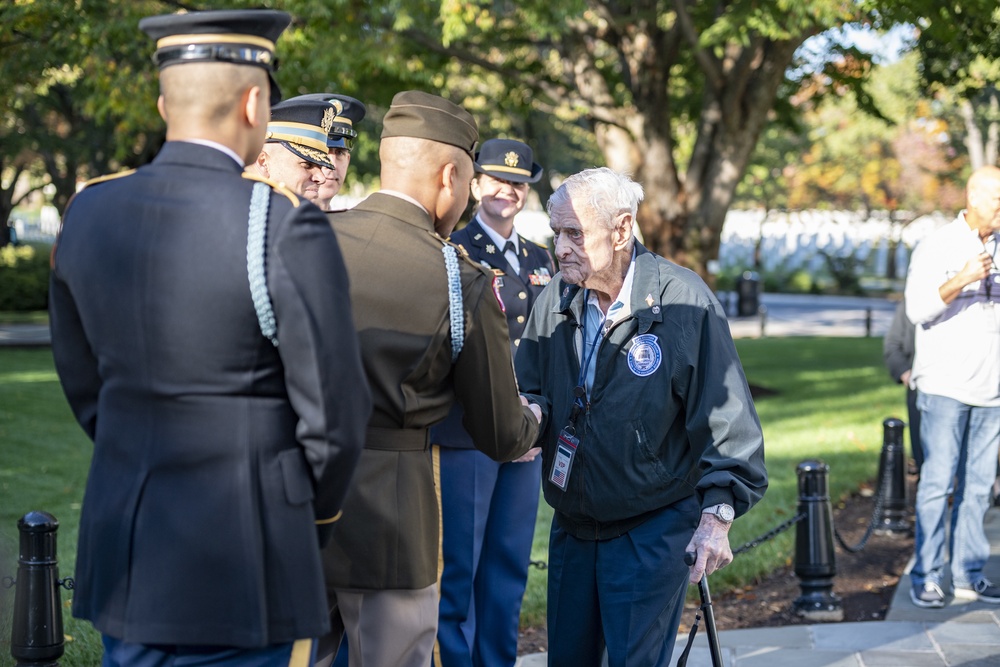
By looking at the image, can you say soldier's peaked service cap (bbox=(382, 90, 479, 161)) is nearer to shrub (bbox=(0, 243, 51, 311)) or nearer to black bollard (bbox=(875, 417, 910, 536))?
black bollard (bbox=(875, 417, 910, 536))

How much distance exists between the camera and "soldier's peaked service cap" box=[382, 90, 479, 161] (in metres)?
3.32

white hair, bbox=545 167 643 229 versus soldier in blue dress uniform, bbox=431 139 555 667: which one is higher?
white hair, bbox=545 167 643 229

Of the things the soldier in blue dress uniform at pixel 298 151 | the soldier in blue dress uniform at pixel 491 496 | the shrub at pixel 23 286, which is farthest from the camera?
the shrub at pixel 23 286

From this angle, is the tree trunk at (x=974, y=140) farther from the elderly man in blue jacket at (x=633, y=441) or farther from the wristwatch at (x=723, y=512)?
the wristwatch at (x=723, y=512)

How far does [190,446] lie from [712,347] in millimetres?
1856

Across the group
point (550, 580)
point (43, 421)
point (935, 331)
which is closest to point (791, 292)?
point (43, 421)

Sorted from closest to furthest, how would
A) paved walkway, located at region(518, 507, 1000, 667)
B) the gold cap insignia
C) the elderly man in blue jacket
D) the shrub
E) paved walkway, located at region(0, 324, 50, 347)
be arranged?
the elderly man in blue jacket, the gold cap insignia, paved walkway, located at region(518, 507, 1000, 667), paved walkway, located at region(0, 324, 50, 347), the shrub

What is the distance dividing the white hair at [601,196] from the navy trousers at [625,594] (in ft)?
3.14

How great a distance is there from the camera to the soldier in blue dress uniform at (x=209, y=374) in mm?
2404

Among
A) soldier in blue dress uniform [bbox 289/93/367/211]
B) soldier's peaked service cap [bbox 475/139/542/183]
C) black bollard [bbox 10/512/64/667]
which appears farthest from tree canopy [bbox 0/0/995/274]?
black bollard [bbox 10/512/64/667]

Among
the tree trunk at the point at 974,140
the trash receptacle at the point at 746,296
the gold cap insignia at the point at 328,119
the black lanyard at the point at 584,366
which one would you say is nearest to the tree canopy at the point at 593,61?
the gold cap insignia at the point at 328,119

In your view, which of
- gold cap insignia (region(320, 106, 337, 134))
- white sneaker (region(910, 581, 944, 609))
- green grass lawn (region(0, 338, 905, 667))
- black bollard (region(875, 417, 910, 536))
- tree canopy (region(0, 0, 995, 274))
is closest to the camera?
gold cap insignia (region(320, 106, 337, 134))

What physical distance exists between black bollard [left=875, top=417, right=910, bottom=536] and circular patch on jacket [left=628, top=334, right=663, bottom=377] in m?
5.13

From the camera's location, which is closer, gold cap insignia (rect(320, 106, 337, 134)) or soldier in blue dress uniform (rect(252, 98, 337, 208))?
soldier in blue dress uniform (rect(252, 98, 337, 208))
